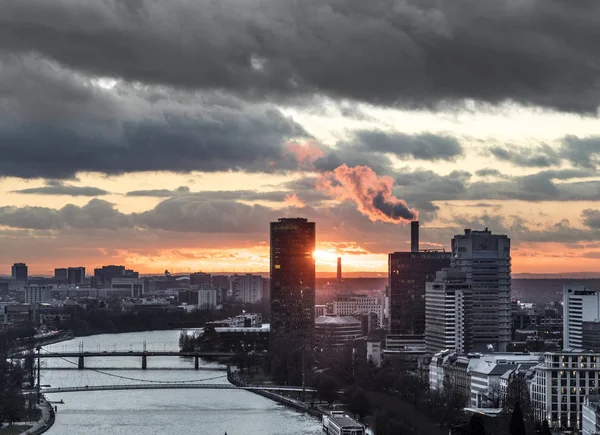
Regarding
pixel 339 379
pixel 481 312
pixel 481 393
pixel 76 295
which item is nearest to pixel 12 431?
pixel 481 393

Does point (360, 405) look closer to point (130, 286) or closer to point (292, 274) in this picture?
point (292, 274)

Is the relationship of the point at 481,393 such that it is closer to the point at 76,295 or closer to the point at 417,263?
the point at 417,263

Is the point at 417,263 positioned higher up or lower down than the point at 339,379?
higher up

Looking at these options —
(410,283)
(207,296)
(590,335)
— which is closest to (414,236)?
(410,283)

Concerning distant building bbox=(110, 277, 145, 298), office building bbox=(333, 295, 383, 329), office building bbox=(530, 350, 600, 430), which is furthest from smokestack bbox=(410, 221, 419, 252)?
distant building bbox=(110, 277, 145, 298)

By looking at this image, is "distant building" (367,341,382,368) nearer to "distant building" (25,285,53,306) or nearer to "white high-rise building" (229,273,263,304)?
"white high-rise building" (229,273,263,304)
